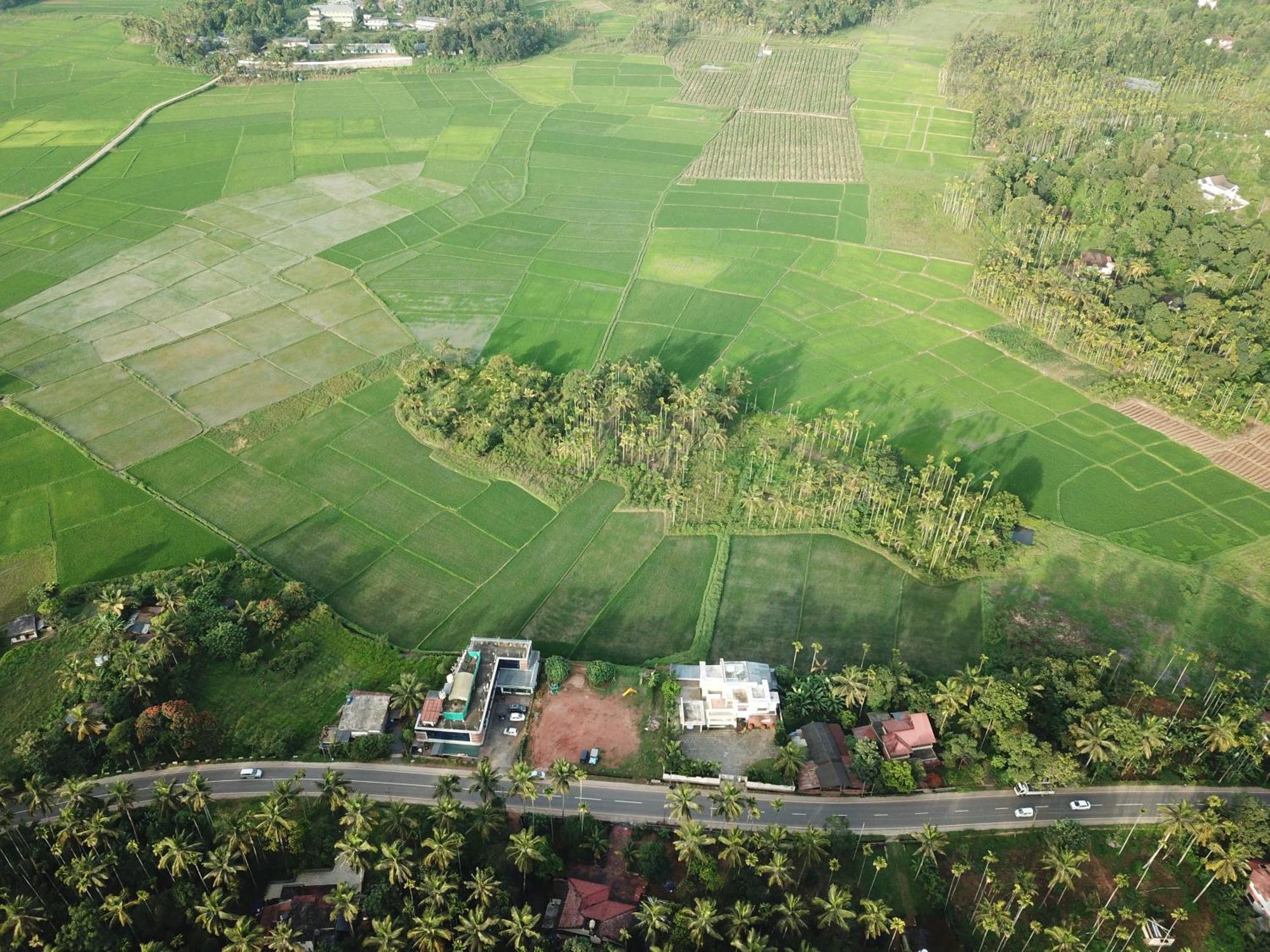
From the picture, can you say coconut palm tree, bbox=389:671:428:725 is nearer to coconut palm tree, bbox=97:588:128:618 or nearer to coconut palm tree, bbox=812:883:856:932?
coconut palm tree, bbox=97:588:128:618

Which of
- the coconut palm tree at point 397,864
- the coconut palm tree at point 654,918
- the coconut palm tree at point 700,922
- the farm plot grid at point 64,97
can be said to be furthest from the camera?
the farm plot grid at point 64,97

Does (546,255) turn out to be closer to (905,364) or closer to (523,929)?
(905,364)

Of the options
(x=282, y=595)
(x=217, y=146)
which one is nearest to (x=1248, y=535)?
(x=282, y=595)

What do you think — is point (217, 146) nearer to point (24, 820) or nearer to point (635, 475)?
point (635, 475)

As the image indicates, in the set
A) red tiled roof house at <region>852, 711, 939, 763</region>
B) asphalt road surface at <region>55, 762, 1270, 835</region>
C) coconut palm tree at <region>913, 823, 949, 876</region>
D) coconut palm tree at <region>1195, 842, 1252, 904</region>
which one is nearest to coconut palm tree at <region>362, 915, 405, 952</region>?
asphalt road surface at <region>55, 762, 1270, 835</region>

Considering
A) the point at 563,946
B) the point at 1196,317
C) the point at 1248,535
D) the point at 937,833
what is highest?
the point at 1196,317

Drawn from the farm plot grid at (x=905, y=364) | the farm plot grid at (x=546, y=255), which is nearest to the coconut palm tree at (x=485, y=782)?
the farm plot grid at (x=905, y=364)

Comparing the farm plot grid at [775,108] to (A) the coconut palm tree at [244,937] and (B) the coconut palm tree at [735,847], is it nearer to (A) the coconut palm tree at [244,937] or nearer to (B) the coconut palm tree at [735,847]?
(B) the coconut palm tree at [735,847]
